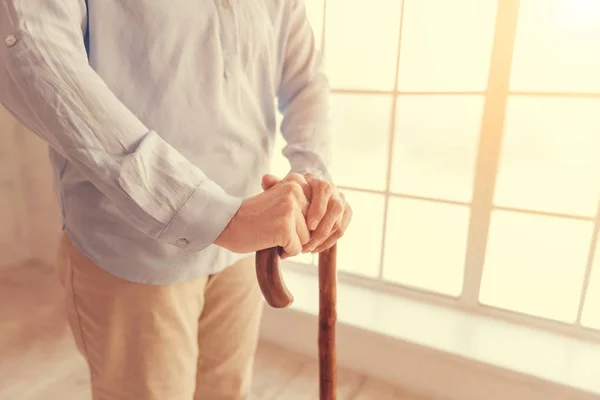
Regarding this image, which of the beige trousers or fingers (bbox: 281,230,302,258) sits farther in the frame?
the beige trousers

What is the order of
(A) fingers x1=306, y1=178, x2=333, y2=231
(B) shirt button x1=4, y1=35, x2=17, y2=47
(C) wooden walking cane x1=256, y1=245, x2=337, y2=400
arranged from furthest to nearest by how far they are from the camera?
(C) wooden walking cane x1=256, y1=245, x2=337, y2=400
(A) fingers x1=306, y1=178, x2=333, y2=231
(B) shirt button x1=4, y1=35, x2=17, y2=47

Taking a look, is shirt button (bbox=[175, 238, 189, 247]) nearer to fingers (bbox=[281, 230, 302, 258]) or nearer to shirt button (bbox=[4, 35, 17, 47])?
fingers (bbox=[281, 230, 302, 258])

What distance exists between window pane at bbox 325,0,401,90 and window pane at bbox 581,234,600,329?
841mm

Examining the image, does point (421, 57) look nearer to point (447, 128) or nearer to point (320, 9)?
point (447, 128)

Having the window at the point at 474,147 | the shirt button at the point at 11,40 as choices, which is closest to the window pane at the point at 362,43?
the window at the point at 474,147

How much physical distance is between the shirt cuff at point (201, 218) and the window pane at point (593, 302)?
1252 millimetres

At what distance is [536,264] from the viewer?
55.1 inches

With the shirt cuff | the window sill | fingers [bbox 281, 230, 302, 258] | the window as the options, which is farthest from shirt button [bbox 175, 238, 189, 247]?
the window

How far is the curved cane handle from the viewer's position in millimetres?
540

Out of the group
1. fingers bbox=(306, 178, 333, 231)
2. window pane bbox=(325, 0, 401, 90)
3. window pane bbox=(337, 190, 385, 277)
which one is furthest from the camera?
window pane bbox=(337, 190, 385, 277)

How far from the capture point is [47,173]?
2.03 m

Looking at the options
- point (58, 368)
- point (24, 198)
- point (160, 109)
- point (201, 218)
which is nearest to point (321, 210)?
point (201, 218)

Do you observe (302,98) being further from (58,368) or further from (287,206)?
(58,368)

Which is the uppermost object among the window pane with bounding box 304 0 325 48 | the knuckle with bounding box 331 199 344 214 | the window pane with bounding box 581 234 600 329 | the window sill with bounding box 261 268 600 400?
the window pane with bounding box 304 0 325 48
